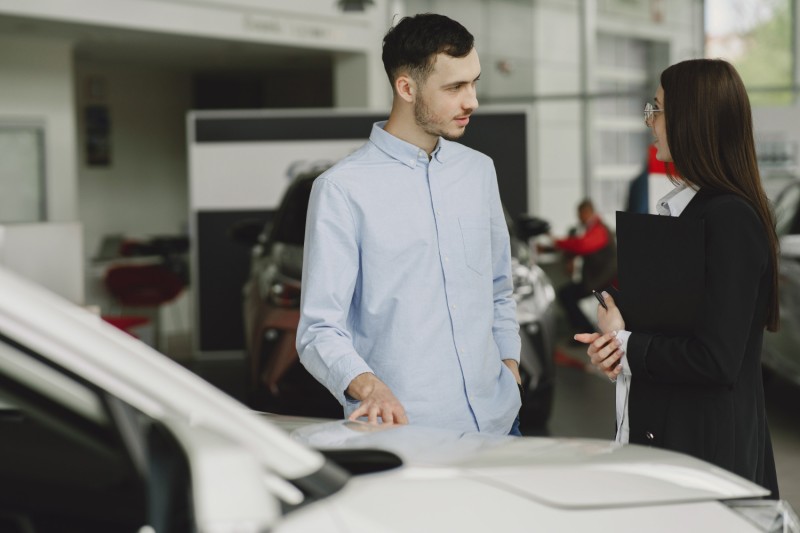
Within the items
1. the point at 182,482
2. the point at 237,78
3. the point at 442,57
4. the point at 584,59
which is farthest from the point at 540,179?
the point at 182,482

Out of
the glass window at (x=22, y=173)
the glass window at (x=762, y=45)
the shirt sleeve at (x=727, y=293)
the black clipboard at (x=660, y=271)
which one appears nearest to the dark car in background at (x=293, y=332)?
the black clipboard at (x=660, y=271)

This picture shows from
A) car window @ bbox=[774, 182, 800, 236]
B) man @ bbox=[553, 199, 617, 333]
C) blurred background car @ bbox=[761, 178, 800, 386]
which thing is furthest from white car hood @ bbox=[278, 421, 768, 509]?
man @ bbox=[553, 199, 617, 333]

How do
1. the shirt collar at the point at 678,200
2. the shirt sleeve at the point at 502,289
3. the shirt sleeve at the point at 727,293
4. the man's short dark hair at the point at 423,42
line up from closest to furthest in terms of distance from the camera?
the shirt sleeve at the point at 727,293 → the shirt collar at the point at 678,200 → the man's short dark hair at the point at 423,42 → the shirt sleeve at the point at 502,289

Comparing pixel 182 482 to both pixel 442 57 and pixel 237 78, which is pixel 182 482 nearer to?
pixel 442 57

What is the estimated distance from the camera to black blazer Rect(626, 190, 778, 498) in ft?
6.54

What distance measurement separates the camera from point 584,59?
12.8 m

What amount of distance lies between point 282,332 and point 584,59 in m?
8.37

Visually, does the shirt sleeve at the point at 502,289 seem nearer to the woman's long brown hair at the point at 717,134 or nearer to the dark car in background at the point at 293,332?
the woman's long brown hair at the point at 717,134

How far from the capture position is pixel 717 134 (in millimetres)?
2051

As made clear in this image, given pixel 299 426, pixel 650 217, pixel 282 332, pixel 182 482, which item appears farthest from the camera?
pixel 282 332

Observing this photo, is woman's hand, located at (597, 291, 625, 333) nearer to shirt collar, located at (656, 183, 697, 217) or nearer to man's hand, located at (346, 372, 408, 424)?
shirt collar, located at (656, 183, 697, 217)

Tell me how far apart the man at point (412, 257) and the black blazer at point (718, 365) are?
0.34 metres

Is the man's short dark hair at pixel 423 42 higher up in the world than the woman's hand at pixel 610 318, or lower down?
higher up

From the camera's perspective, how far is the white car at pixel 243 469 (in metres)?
1.15
